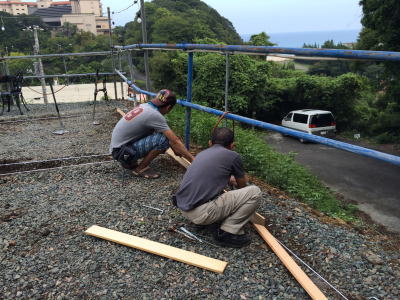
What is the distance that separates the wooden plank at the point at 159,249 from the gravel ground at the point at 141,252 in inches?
1.8

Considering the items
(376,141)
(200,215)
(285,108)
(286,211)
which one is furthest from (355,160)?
(200,215)

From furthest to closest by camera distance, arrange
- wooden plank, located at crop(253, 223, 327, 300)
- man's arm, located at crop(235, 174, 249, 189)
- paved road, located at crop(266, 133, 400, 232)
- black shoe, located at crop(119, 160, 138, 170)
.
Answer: paved road, located at crop(266, 133, 400, 232) < black shoe, located at crop(119, 160, 138, 170) < man's arm, located at crop(235, 174, 249, 189) < wooden plank, located at crop(253, 223, 327, 300)

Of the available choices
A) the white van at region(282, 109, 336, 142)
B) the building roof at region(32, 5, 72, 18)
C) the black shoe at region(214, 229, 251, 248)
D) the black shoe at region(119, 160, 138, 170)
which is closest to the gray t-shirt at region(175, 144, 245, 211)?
the black shoe at region(214, 229, 251, 248)

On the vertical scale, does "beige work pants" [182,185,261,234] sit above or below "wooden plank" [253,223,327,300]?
above

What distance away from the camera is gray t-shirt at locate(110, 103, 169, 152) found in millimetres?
3660

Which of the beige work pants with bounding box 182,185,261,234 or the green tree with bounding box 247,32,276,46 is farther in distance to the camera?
the green tree with bounding box 247,32,276,46

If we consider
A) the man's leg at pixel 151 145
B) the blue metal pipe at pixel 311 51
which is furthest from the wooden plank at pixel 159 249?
the blue metal pipe at pixel 311 51

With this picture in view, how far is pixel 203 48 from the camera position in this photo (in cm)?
361

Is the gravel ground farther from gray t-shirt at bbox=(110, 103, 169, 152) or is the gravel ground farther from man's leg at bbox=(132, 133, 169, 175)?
gray t-shirt at bbox=(110, 103, 169, 152)

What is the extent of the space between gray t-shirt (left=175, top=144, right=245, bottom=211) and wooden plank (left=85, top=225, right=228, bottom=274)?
349 mm

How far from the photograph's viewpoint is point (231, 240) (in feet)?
8.57

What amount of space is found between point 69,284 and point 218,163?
137 cm

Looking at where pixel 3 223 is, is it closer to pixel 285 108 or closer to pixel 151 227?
pixel 151 227

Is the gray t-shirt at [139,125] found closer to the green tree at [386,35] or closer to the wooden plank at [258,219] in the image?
the wooden plank at [258,219]
